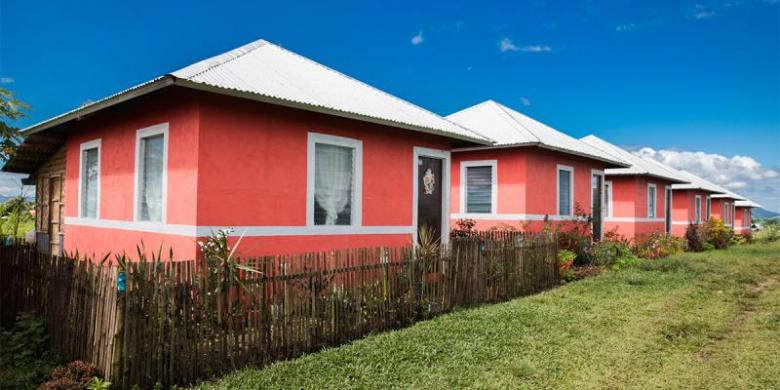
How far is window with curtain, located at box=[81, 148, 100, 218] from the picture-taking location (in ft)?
32.8

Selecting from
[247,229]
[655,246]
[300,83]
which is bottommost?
[655,246]

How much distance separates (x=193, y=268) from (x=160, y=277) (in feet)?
1.15

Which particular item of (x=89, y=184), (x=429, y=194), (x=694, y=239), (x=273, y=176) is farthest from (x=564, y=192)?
(x=89, y=184)

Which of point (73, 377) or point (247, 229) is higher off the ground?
point (247, 229)

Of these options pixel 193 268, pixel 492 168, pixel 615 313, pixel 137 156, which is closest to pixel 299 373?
pixel 193 268

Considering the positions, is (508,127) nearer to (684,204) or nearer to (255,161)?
(255,161)

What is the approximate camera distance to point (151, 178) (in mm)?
8094

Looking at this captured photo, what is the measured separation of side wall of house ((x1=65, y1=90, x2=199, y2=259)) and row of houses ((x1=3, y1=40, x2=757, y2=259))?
0.10ft

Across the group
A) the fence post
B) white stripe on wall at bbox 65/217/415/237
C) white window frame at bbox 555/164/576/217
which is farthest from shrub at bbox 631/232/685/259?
the fence post

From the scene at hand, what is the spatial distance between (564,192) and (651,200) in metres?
9.57

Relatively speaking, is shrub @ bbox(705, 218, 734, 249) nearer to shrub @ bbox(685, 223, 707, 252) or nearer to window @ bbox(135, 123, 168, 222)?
shrub @ bbox(685, 223, 707, 252)

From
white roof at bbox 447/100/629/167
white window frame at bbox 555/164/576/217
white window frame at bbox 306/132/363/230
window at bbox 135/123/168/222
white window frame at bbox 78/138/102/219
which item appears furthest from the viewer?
white window frame at bbox 555/164/576/217

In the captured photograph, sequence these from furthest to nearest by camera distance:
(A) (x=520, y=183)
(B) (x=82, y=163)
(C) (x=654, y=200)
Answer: (C) (x=654, y=200) → (A) (x=520, y=183) → (B) (x=82, y=163)

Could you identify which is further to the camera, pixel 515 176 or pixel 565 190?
pixel 565 190
